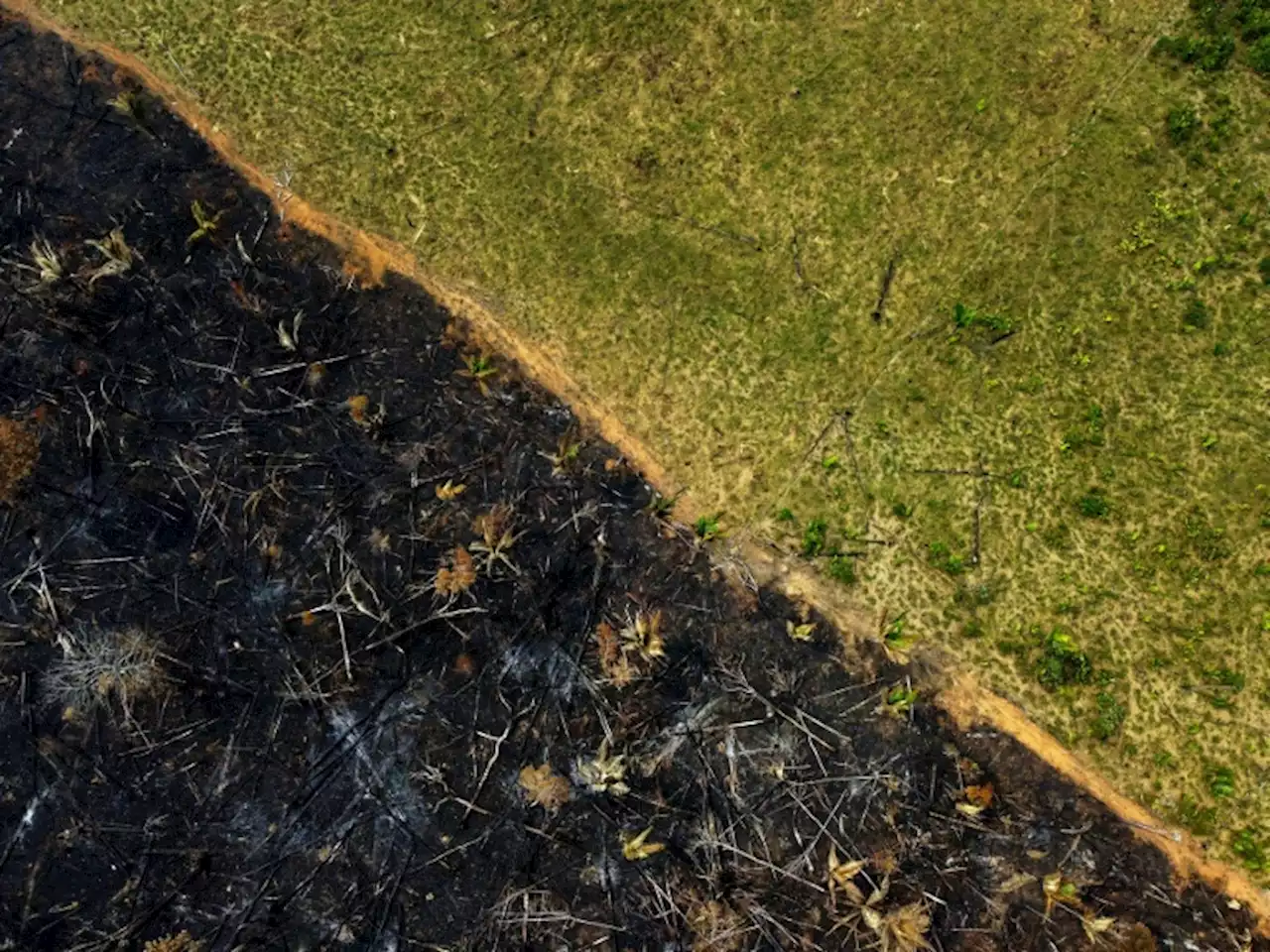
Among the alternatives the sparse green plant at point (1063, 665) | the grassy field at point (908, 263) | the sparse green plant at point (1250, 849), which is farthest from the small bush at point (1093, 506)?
the sparse green plant at point (1250, 849)

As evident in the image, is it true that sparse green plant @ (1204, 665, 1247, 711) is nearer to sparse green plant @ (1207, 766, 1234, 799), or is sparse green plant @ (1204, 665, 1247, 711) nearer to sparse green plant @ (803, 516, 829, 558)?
sparse green plant @ (1207, 766, 1234, 799)

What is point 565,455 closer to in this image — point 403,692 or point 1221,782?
point 403,692

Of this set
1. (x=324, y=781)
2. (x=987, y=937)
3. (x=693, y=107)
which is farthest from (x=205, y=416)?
(x=987, y=937)

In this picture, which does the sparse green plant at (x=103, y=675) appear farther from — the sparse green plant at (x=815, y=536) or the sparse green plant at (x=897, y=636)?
the sparse green plant at (x=897, y=636)

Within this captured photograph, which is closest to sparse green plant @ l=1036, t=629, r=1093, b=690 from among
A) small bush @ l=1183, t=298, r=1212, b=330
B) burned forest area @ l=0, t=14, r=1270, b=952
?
burned forest area @ l=0, t=14, r=1270, b=952

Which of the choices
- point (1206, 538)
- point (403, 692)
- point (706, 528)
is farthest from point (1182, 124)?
point (403, 692)

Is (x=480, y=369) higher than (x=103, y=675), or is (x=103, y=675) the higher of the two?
(x=480, y=369)
